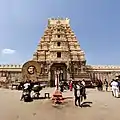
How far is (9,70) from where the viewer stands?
174 feet

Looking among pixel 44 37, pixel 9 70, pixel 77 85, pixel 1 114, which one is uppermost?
pixel 44 37

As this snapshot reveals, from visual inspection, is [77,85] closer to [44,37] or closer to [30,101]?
[30,101]

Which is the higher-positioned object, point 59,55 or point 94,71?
point 59,55

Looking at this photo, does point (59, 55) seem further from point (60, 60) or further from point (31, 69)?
point (31, 69)

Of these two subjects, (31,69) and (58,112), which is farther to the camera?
(31,69)

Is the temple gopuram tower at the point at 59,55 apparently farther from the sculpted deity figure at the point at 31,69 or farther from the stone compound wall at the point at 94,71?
the sculpted deity figure at the point at 31,69

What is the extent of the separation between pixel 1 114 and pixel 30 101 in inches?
162

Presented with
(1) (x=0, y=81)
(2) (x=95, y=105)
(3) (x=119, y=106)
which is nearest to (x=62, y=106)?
(2) (x=95, y=105)

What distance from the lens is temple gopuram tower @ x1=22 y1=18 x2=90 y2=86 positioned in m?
45.7

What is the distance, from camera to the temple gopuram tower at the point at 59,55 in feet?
150

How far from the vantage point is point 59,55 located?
46.8 metres

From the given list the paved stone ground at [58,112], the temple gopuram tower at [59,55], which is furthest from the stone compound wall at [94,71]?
the paved stone ground at [58,112]

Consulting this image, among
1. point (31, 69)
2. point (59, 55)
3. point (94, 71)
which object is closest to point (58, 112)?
point (31, 69)

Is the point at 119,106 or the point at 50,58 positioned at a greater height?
the point at 50,58
